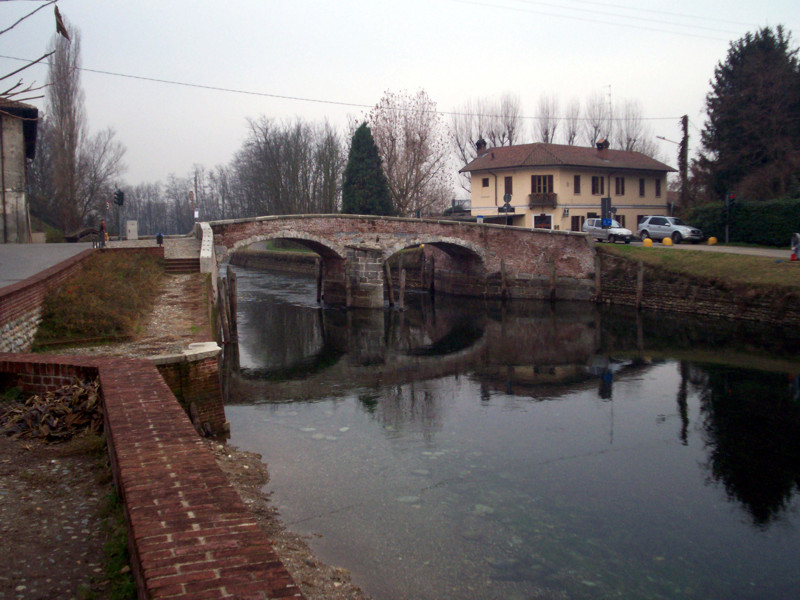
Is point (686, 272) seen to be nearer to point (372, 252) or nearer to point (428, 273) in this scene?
point (372, 252)

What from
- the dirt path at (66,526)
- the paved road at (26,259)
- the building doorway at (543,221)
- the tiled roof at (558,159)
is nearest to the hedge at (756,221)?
the building doorway at (543,221)

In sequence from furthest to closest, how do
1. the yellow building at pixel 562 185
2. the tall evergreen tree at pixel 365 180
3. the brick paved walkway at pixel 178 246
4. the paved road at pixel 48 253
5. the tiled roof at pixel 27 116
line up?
the tall evergreen tree at pixel 365 180
the yellow building at pixel 562 185
the brick paved walkway at pixel 178 246
the tiled roof at pixel 27 116
the paved road at pixel 48 253

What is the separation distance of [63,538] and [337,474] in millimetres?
4680

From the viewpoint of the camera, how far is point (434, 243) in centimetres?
2902

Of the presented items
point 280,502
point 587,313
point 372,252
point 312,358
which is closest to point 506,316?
point 587,313

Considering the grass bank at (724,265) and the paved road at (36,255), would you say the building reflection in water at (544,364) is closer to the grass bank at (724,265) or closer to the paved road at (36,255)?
the grass bank at (724,265)

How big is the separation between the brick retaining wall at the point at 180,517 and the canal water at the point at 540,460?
2.43 meters

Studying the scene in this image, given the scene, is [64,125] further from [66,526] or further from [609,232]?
[66,526]

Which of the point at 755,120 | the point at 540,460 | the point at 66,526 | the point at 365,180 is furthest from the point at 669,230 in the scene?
the point at 66,526

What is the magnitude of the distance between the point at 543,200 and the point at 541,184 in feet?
3.43

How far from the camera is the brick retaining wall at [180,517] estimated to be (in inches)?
126

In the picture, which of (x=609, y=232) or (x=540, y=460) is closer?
(x=540, y=460)

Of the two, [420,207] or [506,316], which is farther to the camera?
[420,207]

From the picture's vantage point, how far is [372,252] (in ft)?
89.2
